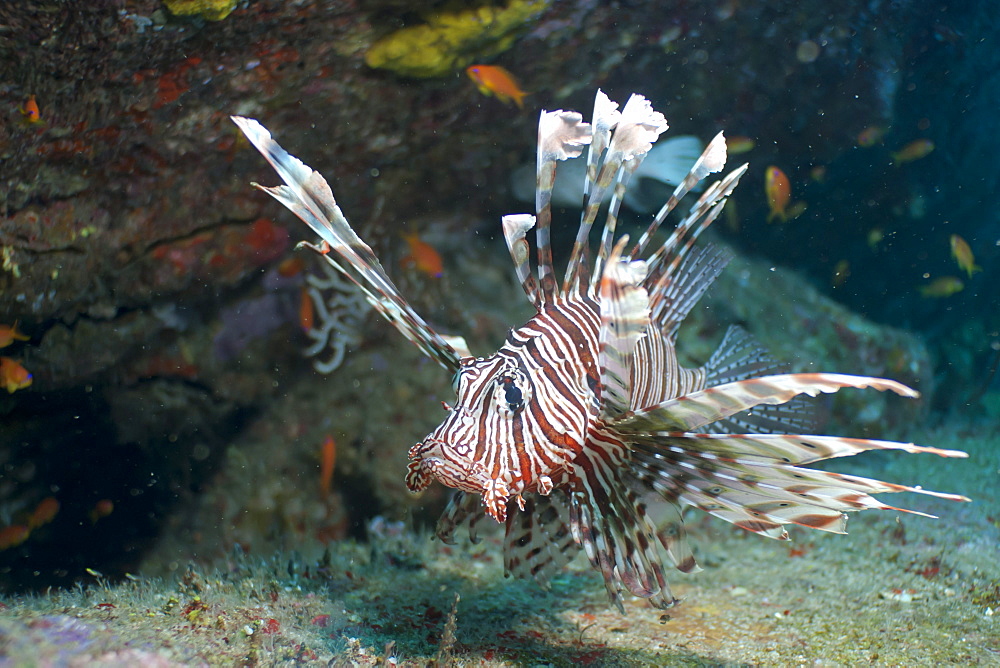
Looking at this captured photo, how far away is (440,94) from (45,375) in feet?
12.2

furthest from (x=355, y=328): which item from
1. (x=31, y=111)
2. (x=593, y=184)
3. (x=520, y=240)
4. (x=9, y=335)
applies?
(x=593, y=184)

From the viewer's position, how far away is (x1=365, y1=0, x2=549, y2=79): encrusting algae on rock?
3.96 meters

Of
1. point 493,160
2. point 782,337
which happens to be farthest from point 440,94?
point 782,337

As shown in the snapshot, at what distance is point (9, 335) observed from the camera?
3.83 meters

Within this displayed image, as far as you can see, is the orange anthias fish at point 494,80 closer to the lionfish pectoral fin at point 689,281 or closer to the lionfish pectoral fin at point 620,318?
the lionfish pectoral fin at point 689,281

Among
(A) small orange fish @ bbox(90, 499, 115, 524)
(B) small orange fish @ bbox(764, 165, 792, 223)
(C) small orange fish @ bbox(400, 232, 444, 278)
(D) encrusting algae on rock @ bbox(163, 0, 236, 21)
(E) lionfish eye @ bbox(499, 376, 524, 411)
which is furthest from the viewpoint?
(C) small orange fish @ bbox(400, 232, 444, 278)

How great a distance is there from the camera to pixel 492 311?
564cm

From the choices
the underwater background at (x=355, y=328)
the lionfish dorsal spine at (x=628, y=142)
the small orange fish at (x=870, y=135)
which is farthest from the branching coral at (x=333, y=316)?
the small orange fish at (x=870, y=135)

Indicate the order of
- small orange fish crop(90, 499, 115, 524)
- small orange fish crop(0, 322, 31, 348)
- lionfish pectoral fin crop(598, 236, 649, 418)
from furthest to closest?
small orange fish crop(90, 499, 115, 524) → small orange fish crop(0, 322, 31, 348) → lionfish pectoral fin crop(598, 236, 649, 418)

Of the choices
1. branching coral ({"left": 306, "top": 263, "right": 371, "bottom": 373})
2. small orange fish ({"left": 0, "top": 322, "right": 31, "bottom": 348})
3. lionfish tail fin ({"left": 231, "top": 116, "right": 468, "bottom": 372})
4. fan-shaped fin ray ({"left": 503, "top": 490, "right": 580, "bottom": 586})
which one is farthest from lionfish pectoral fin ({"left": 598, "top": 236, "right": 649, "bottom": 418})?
small orange fish ({"left": 0, "top": 322, "right": 31, "bottom": 348})

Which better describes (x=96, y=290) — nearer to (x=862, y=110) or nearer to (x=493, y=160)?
(x=493, y=160)

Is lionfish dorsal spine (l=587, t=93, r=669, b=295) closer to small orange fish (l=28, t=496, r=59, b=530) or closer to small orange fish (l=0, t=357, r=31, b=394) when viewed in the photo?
small orange fish (l=0, t=357, r=31, b=394)

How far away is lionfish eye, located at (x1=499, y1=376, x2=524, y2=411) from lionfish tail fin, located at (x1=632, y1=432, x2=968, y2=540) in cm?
45

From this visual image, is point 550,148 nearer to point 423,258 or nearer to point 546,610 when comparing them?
point 546,610
